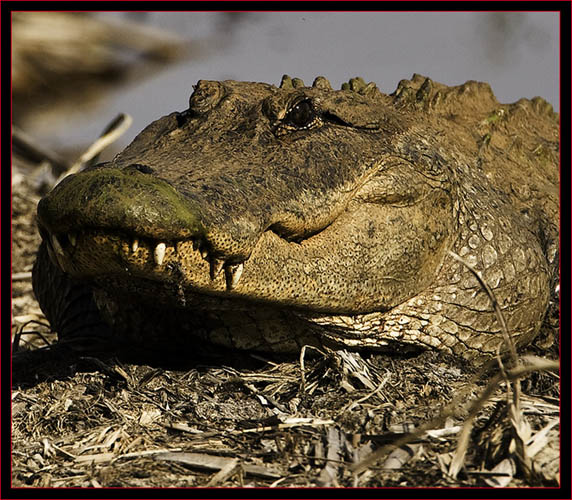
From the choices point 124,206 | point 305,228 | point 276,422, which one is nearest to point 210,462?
point 276,422

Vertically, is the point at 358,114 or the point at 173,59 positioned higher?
the point at 173,59

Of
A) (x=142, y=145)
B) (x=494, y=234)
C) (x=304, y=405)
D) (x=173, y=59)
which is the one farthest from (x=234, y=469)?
(x=173, y=59)

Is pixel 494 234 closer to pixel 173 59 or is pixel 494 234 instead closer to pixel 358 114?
pixel 358 114

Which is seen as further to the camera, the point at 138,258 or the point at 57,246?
the point at 57,246

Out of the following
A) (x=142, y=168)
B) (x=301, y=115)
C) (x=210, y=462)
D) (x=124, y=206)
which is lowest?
(x=210, y=462)

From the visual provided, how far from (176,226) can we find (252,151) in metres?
0.68

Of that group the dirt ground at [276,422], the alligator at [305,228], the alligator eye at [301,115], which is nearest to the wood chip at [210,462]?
the dirt ground at [276,422]

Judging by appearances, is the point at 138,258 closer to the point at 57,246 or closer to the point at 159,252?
the point at 159,252

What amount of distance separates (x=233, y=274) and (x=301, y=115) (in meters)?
0.81

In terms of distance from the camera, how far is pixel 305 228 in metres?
2.93

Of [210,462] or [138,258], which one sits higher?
[138,258]

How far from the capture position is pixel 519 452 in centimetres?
222

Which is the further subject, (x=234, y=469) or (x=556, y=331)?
(x=556, y=331)

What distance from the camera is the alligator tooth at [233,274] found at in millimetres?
2686
